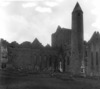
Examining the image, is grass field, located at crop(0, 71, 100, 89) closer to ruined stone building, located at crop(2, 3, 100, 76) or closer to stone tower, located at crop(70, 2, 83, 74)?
ruined stone building, located at crop(2, 3, 100, 76)

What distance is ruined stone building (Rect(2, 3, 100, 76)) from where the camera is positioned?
147 feet

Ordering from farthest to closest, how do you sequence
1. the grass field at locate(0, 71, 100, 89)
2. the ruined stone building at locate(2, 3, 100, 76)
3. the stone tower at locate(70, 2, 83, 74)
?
the stone tower at locate(70, 2, 83, 74) → the ruined stone building at locate(2, 3, 100, 76) → the grass field at locate(0, 71, 100, 89)

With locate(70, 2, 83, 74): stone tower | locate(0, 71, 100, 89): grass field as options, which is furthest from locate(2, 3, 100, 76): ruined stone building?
locate(0, 71, 100, 89): grass field

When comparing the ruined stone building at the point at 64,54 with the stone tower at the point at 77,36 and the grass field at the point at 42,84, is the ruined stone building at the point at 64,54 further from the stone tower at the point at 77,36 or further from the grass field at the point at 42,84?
the grass field at the point at 42,84

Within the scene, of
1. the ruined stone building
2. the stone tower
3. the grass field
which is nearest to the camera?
the grass field

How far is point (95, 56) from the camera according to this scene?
4384 cm

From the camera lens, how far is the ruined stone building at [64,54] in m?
44.9

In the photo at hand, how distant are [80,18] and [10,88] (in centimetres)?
3226

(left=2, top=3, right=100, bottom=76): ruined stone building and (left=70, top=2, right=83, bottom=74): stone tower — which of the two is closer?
(left=2, top=3, right=100, bottom=76): ruined stone building

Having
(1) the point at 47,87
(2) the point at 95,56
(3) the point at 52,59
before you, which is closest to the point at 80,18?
(2) the point at 95,56

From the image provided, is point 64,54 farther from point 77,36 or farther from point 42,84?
point 42,84

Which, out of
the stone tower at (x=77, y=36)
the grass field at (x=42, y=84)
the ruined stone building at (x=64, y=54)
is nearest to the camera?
the grass field at (x=42, y=84)

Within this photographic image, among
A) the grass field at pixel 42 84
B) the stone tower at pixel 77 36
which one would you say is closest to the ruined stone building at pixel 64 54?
the stone tower at pixel 77 36

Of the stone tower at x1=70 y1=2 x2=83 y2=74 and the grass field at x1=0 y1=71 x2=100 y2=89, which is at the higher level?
the stone tower at x1=70 y1=2 x2=83 y2=74
